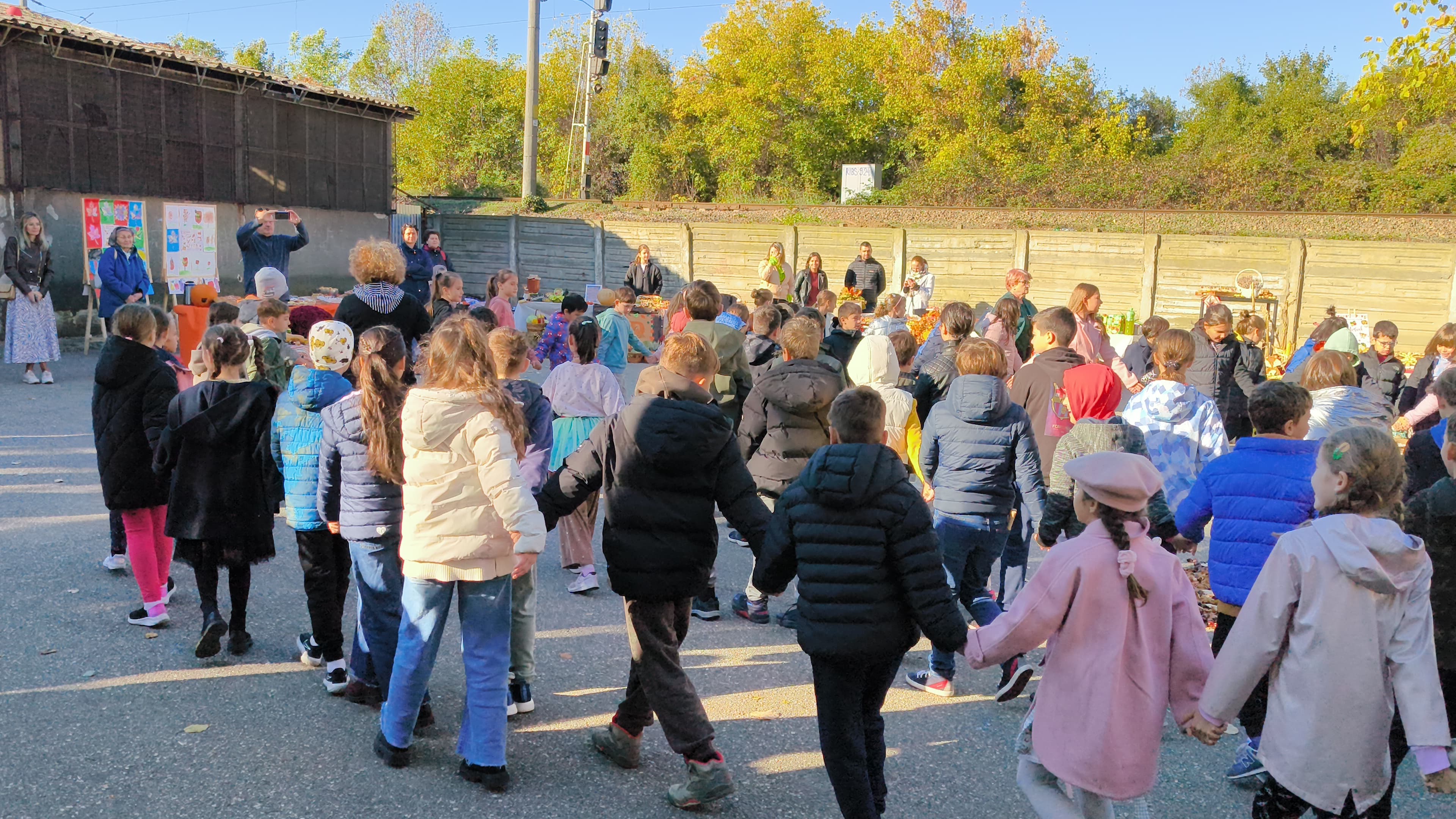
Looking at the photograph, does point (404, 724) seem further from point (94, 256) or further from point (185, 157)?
point (185, 157)

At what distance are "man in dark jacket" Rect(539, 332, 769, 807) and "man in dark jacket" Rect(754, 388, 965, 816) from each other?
43 centimetres

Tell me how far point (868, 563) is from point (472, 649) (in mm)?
1553

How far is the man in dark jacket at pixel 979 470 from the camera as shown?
5.11 m

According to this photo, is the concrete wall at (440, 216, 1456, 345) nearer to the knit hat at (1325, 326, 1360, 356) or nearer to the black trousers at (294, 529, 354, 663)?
the knit hat at (1325, 326, 1360, 356)

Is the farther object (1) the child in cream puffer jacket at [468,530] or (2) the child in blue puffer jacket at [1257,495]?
(2) the child in blue puffer jacket at [1257,495]

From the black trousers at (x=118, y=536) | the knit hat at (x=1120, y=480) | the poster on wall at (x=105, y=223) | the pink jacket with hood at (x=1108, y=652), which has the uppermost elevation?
the poster on wall at (x=105, y=223)

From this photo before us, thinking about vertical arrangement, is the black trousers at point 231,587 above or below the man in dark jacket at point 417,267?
below

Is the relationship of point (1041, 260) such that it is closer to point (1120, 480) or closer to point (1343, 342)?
point (1343, 342)

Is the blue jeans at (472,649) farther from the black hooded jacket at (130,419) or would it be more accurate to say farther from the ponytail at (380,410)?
the black hooded jacket at (130,419)

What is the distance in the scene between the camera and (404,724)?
13.2 feet

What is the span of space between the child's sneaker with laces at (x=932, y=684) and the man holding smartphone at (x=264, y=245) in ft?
29.2

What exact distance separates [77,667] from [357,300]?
2.78 meters

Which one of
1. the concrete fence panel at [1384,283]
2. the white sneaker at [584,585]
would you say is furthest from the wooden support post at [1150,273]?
the white sneaker at [584,585]

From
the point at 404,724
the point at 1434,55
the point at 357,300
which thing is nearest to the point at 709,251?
the point at 1434,55
